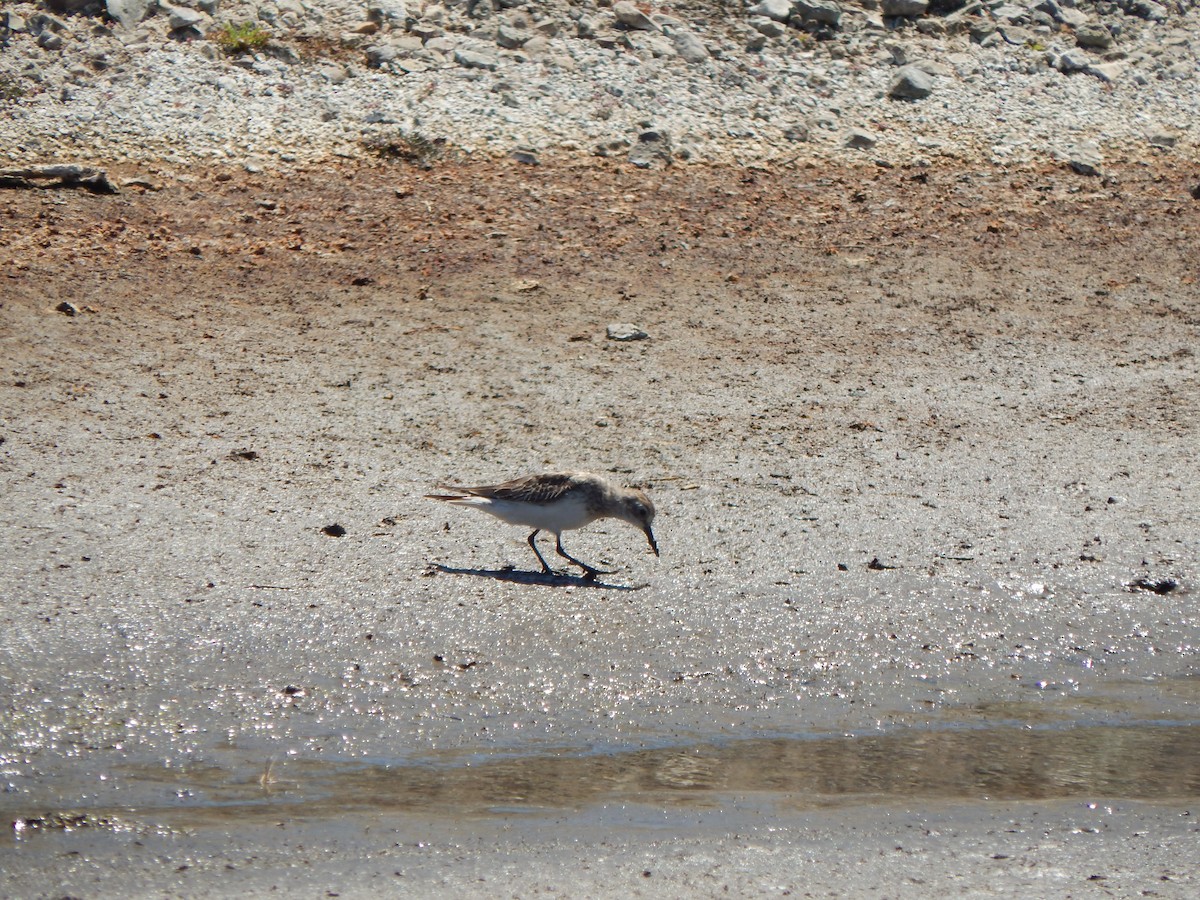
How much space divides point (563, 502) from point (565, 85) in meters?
7.92

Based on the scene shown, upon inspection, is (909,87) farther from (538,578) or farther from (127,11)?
(538,578)

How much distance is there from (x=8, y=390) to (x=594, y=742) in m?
5.22

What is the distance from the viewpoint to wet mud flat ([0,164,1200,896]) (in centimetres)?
522

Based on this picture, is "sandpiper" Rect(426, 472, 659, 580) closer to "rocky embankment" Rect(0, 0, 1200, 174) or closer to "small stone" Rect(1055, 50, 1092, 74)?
"rocky embankment" Rect(0, 0, 1200, 174)

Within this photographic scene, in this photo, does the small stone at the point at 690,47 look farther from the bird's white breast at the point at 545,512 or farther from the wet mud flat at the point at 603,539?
the bird's white breast at the point at 545,512

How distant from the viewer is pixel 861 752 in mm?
5891

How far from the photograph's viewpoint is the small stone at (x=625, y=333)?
1068 cm

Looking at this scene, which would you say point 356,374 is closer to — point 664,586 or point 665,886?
point 664,586

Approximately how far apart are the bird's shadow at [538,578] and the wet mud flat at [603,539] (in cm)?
5

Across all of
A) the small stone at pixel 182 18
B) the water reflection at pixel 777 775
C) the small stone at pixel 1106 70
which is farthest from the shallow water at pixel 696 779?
the small stone at pixel 1106 70

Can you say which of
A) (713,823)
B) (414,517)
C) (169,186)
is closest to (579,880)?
(713,823)

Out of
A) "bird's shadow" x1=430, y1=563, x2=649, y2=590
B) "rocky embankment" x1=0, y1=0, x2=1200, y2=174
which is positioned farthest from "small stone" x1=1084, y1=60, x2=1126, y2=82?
"bird's shadow" x1=430, y1=563, x2=649, y2=590

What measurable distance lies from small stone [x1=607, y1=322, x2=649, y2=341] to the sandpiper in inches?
135

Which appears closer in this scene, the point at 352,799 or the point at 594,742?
the point at 352,799
